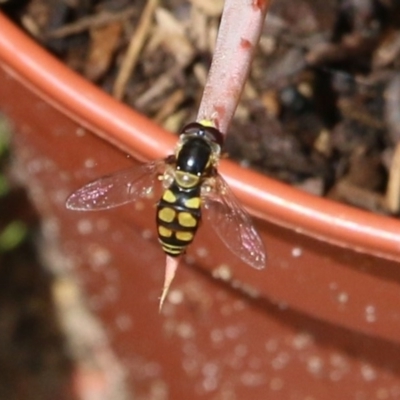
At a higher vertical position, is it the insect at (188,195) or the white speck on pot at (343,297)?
the insect at (188,195)

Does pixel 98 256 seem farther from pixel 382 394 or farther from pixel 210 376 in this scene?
pixel 382 394

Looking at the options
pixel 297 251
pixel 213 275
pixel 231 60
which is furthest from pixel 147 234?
pixel 231 60

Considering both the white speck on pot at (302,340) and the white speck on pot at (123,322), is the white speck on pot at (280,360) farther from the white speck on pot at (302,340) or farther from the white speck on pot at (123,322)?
the white speck on pot at (123,322)

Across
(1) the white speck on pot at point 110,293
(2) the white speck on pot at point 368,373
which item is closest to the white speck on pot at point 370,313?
(2) the white speck on pot at point 368,373

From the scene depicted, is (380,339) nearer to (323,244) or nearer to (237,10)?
(323,244)

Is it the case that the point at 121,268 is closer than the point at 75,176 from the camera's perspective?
No

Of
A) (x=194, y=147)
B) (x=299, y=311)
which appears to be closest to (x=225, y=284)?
(x=299, y=311)

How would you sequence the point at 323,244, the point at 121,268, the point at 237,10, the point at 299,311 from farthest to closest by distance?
the point at 121,268 → the point at 299,311 → the point at 323,244 → the point at 237,10

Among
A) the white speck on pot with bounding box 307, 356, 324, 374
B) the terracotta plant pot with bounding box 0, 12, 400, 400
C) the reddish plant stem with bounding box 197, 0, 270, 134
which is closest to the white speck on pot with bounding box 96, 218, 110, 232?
the terracotta plant pot with bounding box 0, 12, 400, 400
